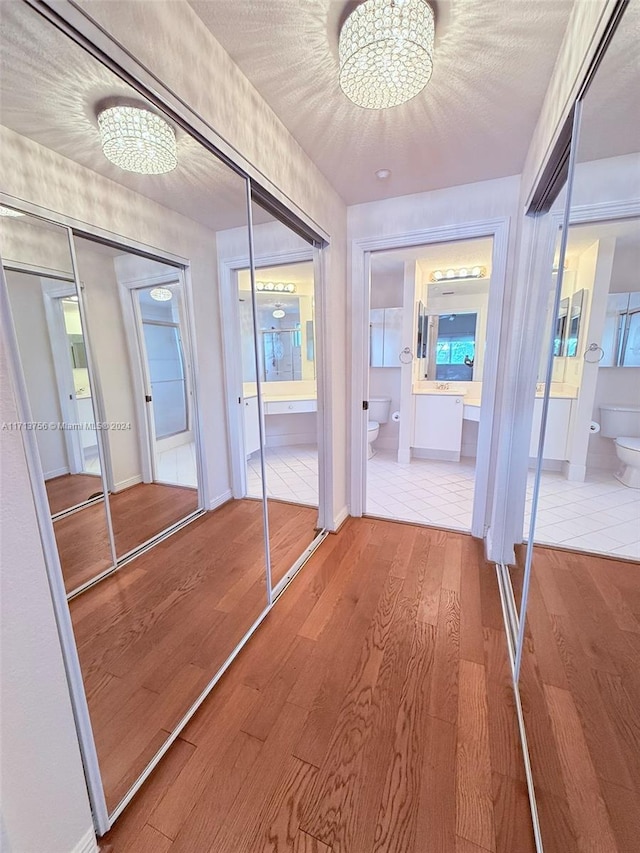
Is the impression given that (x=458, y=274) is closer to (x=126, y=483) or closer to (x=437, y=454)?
(x=437, y=454)

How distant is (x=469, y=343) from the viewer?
4.42 meters

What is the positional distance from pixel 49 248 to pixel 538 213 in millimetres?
2183

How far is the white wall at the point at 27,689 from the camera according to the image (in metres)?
0.67

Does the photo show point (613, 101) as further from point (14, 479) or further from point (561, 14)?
point (14, 479)

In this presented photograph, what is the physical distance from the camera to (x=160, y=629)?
4.79 feet

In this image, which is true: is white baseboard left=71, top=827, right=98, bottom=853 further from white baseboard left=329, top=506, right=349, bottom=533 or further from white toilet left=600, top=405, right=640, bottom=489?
white baseboard left=329, top=506, right=349, bottom=533

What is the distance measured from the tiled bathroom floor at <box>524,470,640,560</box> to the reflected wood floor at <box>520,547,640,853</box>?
0.07m

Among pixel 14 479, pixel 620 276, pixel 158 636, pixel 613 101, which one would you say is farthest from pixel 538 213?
pixel 158 636

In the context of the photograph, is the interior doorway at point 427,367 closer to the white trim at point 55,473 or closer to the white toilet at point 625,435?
the white toilet at point 625,435

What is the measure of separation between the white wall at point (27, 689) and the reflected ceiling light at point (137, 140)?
814 millimetres

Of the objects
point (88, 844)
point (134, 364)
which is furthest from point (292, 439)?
point (88, 844)

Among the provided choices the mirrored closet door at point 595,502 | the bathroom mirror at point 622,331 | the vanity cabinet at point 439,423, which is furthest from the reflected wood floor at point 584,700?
the vanity cabinet at point 439,423

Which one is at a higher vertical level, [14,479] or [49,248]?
[49,248]

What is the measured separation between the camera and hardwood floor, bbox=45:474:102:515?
82 centimetres
